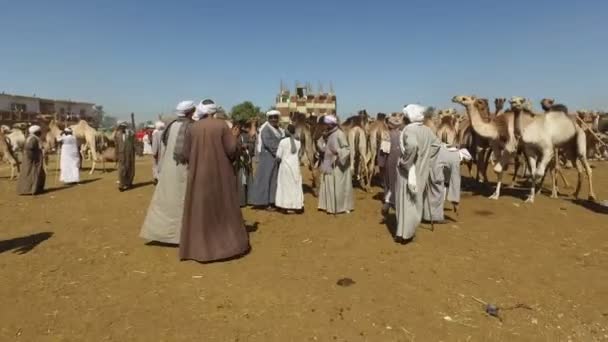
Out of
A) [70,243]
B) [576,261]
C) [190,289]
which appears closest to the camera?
[190,289]

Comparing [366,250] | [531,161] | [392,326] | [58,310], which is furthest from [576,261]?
[58,310]

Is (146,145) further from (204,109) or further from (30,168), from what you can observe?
(204,109)

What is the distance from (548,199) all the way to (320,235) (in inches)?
235

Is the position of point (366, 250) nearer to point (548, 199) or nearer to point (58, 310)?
point (58, 310)

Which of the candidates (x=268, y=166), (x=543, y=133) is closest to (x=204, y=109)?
(x=268, y=166)

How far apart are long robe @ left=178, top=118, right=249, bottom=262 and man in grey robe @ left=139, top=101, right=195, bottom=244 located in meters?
0.28

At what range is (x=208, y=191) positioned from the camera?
16.3 ft

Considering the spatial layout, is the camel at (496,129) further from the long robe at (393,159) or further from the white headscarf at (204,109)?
the white headscarf at (204,109)

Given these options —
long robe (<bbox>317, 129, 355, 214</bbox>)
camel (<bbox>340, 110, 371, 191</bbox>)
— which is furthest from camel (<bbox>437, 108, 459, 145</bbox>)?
long robe (<bbox>317, 129, 355, 214</bbox>)

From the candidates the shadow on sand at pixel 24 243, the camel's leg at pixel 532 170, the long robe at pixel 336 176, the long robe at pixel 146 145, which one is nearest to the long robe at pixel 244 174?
the long robe at pixel 336 176

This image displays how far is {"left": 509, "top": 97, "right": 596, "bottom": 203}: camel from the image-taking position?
850 cm

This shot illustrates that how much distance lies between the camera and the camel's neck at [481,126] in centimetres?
924

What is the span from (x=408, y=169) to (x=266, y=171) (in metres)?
3.28

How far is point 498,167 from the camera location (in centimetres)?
912
